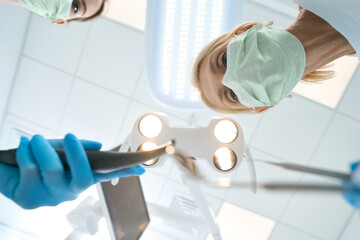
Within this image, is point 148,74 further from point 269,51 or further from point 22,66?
point 22,66

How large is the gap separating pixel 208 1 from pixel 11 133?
1814 millimetres

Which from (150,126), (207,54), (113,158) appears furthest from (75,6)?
(113,158)

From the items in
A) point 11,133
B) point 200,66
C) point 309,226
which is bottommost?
point 11,133

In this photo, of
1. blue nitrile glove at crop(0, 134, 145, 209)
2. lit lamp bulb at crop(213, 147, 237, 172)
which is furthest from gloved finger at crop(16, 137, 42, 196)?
lit lamp bulb at crop(213, 147, 237, 172)

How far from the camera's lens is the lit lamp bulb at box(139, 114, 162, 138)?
1146mm

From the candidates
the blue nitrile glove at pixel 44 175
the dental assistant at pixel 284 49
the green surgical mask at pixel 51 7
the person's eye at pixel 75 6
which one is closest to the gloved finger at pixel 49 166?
the blue nitrile glove at pixel 44 175

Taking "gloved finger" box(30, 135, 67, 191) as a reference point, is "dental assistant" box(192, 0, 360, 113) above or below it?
above

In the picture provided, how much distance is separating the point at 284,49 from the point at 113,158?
2.66 feet

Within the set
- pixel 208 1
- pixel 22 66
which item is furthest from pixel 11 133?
pixel 208 1

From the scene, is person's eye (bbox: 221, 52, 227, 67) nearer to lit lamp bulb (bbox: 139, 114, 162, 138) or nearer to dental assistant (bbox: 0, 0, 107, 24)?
lit lamp bulb (bbox: 139, 114, 162, 138)

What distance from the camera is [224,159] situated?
1.13 metres

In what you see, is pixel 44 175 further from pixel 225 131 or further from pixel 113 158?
pixel 225 131

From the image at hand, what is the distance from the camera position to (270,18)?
1.80 metres

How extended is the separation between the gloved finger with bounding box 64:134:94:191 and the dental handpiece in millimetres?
16
